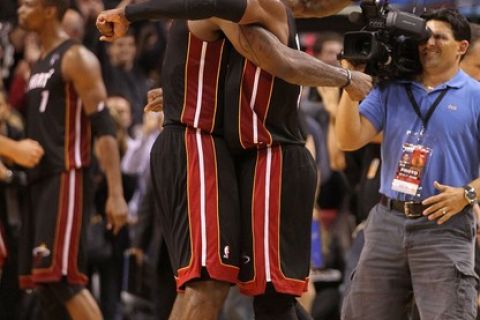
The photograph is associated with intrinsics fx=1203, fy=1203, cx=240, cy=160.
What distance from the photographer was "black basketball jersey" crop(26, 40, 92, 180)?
25.4 feet

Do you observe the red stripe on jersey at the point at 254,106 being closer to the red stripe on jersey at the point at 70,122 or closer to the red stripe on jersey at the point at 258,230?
the red stripe on jersey at the point at 258,230

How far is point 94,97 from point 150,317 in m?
2.68

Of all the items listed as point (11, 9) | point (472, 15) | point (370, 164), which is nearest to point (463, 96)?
point (370, 164)

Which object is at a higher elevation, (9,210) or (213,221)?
(213,221)

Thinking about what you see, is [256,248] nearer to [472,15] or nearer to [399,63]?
[399,63]

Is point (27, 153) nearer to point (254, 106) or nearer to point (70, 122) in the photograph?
point (70, 122)

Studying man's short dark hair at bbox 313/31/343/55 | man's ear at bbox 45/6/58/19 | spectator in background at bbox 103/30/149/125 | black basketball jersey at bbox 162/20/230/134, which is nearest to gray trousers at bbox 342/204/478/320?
black basketball jersey at bbox 162/20/230/134

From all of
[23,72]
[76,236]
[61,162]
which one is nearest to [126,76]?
[23,72]

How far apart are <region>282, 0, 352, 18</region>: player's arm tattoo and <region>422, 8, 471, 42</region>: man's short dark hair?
0.52 m

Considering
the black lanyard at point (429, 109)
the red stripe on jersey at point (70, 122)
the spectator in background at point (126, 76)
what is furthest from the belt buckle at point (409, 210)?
the spectator in background at point (126, 76)

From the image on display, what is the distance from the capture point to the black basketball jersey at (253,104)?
5699 mm

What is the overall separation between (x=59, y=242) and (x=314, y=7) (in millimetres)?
2392

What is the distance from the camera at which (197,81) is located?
5.72 m

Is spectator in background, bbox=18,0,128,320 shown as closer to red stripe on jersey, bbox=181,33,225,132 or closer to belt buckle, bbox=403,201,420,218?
red stripe on jersey, bbox=181,33,225,132
